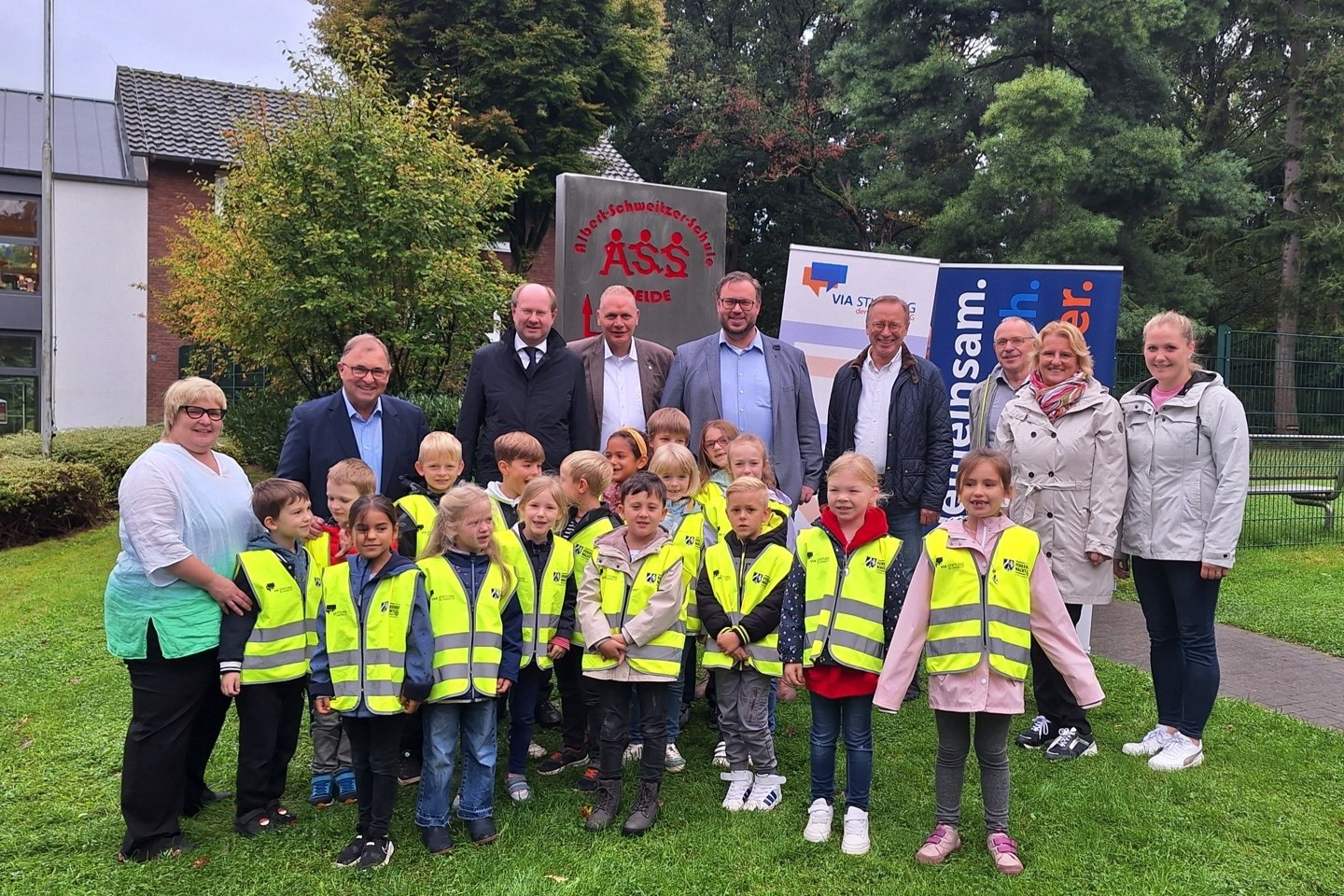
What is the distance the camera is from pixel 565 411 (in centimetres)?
453

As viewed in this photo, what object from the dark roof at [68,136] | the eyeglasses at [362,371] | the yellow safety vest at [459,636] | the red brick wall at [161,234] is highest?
the dark roof at [68,136]

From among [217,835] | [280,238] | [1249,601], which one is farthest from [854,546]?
[280,238]

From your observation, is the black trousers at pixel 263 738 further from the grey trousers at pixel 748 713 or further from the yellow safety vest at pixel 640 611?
the grey trousers at pixel 748 713

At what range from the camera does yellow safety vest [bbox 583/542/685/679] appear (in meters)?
3.62

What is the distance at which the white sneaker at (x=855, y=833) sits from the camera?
11.2ft

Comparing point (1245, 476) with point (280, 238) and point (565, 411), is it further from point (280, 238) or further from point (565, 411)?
A: point (280, 238)

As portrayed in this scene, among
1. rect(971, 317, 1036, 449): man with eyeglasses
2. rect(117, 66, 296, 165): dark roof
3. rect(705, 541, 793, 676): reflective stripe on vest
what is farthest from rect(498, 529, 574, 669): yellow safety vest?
rect(117, 66, 296, 165): dark roof

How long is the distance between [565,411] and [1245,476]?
3015mm

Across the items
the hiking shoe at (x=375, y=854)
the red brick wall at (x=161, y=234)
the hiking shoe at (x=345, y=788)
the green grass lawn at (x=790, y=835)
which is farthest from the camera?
the red brick wall at (x=161, y=234)

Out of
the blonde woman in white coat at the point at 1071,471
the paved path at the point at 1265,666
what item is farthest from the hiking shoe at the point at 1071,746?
the paved path at the point at 1265,666

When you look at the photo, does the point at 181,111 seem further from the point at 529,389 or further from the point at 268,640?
the point at 268,640

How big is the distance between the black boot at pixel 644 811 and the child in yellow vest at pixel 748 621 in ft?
1.04

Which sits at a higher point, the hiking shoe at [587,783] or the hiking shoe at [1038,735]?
the hiking shoe at [1038,735]

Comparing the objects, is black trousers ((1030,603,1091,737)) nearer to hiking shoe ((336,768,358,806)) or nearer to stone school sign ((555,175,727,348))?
hiking shoe ((336,768,358,806))
